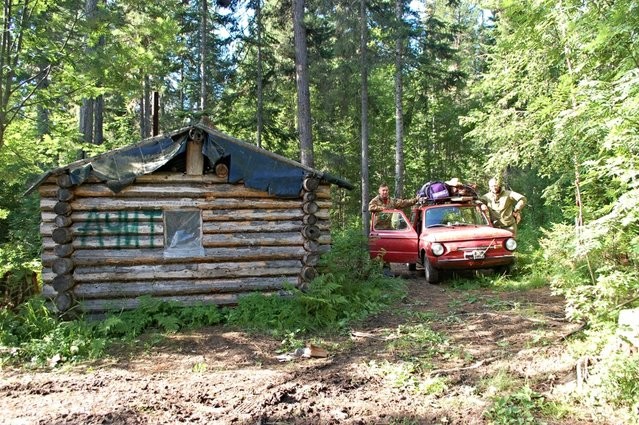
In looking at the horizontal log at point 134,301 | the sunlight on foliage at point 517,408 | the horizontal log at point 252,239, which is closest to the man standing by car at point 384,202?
the horizontal log at point 252,239

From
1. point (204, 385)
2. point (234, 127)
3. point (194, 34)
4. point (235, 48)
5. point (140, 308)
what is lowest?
point (204, 385)

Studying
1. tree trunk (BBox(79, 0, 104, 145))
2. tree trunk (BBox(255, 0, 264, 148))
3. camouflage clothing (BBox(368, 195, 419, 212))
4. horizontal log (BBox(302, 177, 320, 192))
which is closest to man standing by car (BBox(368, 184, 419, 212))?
camouflage clothing (BBox(368, 195, 419, 212))

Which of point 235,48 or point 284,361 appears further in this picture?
point 235,48

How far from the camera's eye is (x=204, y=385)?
4.99 metres

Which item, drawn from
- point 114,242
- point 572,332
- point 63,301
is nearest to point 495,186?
point 572,332

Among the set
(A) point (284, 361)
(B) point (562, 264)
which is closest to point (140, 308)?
(A) point (284, 361)

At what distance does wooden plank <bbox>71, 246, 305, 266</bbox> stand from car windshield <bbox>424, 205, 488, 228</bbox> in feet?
12.4

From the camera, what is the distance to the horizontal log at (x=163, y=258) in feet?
24.8

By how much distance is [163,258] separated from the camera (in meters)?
7.88

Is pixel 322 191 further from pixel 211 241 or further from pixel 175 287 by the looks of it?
pixel 175 287

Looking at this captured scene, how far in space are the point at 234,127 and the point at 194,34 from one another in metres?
7.16

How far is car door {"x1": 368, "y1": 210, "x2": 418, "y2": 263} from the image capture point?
35.9 feet

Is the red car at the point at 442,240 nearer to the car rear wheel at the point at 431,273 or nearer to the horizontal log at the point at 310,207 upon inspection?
the car rear wheel at the point at 431,273

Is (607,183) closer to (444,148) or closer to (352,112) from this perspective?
(352,112)
